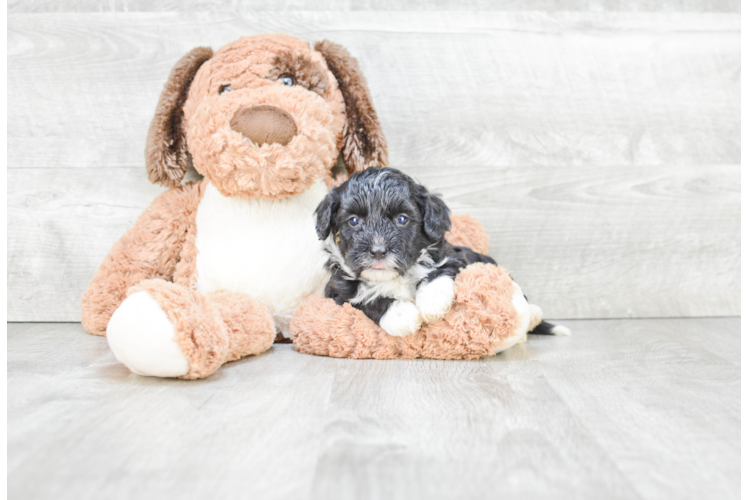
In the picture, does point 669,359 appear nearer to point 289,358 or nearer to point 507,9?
point 289,358

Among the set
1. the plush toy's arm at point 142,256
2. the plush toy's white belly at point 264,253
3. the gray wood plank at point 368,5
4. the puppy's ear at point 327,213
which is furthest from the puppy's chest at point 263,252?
the gray wood plank at point 368,5

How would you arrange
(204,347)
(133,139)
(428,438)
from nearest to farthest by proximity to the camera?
(428,438) → (204,347) → (133,139)

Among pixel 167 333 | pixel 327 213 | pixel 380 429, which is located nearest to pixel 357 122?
pixel 327 213

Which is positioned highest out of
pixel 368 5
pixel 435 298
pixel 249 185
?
pixel 368 5

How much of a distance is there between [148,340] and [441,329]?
68 cm

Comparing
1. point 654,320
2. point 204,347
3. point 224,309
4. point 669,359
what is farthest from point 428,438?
point 654,320

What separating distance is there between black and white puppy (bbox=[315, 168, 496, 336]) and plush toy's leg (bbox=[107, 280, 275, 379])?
0.35m

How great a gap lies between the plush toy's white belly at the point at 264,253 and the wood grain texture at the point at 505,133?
466 mm

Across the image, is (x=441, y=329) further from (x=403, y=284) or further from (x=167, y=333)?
(x=167, y=333)

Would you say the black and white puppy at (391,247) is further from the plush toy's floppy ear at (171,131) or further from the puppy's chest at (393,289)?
the plush toy's floppy ear at (171,131)

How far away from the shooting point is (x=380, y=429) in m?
1.05

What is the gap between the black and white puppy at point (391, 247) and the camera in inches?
56.5

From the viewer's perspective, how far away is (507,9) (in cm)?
213

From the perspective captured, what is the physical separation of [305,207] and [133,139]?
0.71 metres
